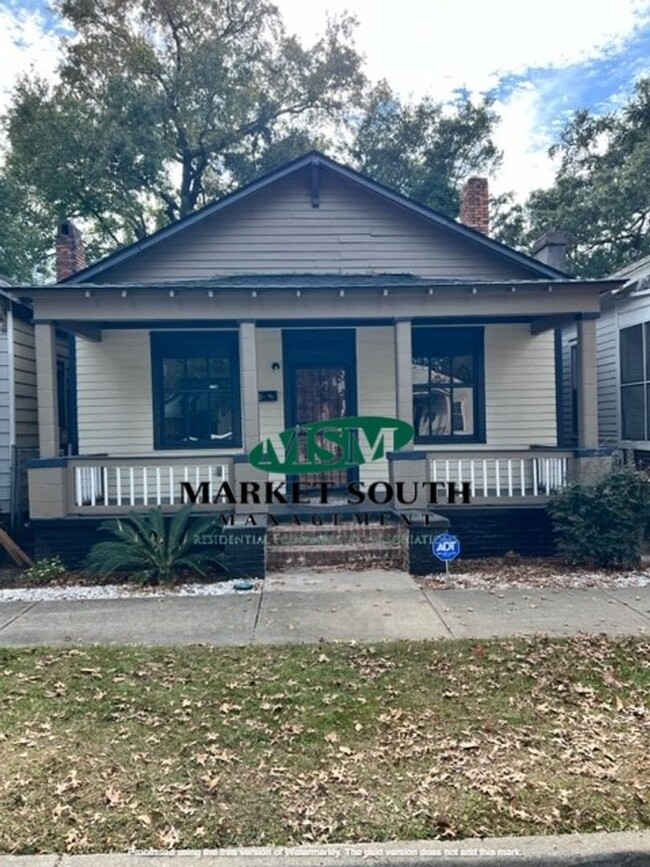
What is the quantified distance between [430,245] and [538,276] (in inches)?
72.1

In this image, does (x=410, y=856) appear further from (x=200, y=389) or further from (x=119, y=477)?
(x=200, y=389)

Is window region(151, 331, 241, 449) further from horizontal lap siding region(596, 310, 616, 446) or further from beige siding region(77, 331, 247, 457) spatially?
horizontal lap siding region(596, 310, 616, 446)

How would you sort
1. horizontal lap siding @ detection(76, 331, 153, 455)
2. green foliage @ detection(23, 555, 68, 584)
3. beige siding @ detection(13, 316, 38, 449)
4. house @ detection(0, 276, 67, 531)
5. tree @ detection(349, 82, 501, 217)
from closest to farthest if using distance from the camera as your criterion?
1. green foliage @ detection(23, 555, 68, 584)
2. house @ detection(0, 276, 67, 531)
3. beige siding @ detection(13, 316, 38, 449)
4. horizontal lap siding @ detection(76, 331, 153, 455)
5. tree @ detection(349, 82, 501, 217)

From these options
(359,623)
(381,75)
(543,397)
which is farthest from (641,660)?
(381,75)

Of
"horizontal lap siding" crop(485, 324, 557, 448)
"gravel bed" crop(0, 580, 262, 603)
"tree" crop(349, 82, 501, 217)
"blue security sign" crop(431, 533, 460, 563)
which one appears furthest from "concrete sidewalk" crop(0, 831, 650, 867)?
"tree" crop(349, 82, 501, 217)

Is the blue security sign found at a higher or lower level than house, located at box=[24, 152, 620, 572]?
lower

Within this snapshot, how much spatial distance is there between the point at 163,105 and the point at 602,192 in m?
13.5

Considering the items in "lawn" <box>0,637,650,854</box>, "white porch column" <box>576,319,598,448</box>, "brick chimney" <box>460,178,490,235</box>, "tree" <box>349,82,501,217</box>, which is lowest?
"lawn" <box>0,637,650,854</box>

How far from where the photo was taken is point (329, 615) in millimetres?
5250

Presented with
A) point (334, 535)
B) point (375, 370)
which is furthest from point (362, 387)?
point (334, 535)

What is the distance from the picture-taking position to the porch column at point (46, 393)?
7082mm

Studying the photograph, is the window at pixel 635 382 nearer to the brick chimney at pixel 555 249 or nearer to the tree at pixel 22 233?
the brick chimney at pixel 555 249

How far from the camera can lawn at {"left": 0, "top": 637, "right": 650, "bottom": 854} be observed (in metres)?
2.51

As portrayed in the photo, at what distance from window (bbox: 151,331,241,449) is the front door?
0.89 meters
